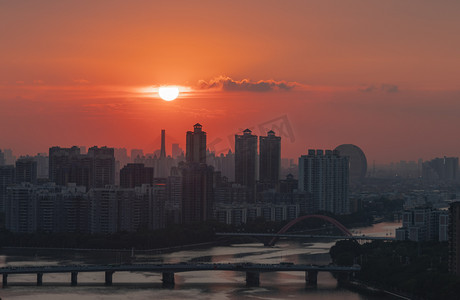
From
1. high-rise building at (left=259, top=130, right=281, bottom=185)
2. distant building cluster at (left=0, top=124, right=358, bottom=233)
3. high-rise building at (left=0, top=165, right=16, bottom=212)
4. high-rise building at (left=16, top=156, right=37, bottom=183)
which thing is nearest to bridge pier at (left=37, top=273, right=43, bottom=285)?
distant building cluster at (left=0, top=124, right=358, bottom=233)

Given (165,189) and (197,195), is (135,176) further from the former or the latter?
(197,195)

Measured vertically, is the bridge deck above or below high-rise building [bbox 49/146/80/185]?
below

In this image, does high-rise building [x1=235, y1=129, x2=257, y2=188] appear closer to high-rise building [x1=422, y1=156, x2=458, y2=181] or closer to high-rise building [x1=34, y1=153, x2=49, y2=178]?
high-rise building [x1=34, y1=153, x2=49, y2=178]

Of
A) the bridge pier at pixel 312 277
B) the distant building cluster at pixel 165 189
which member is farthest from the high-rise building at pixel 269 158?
the bridge pier at pixel 312 277

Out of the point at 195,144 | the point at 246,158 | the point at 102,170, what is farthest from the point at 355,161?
the point at 102,170

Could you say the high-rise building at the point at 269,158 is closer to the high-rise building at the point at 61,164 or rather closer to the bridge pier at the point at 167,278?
the high-rise building at the point at 61,164

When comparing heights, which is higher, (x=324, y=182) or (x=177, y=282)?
(x=324, y=182)
